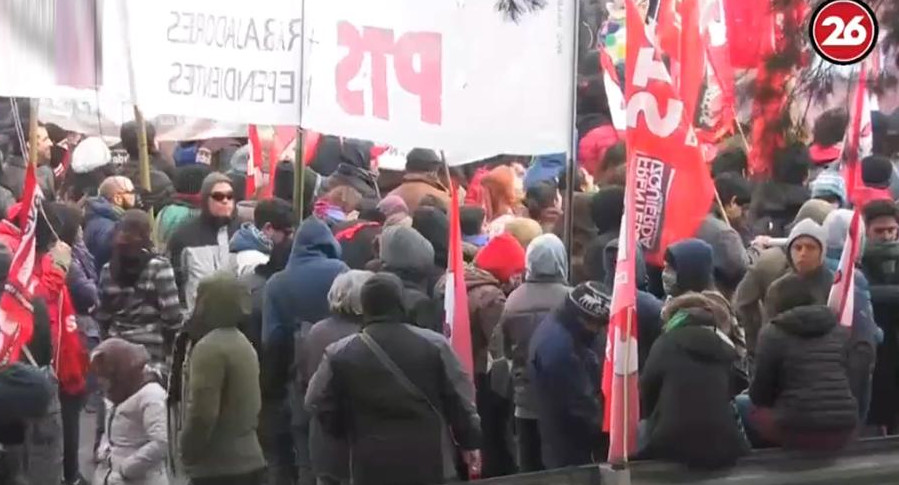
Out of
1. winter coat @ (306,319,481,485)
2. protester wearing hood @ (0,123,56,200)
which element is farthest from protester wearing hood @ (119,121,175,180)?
winter coat @ (306,319,481,485)

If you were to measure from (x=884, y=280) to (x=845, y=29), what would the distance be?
1634 millimetres

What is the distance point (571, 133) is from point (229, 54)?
6.83 feet

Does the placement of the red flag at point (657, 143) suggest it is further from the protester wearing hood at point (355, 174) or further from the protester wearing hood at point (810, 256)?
the protester wearing hood at point (355, 174)

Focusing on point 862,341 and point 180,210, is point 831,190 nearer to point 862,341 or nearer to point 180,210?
point 862,341

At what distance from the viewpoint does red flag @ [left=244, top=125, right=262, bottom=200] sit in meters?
12.9

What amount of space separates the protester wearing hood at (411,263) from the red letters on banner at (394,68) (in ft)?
2.39

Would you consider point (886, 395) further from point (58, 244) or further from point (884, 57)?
point (58, 244)

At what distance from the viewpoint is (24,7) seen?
8.95 metres

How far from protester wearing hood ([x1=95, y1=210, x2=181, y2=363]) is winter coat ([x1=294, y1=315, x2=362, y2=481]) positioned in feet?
4.15

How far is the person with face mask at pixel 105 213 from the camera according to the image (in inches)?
398

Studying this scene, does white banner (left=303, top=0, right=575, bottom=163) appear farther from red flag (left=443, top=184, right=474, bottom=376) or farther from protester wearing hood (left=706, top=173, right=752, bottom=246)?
protester wearing hood (left=706, top=173, right=752, bottom=246)

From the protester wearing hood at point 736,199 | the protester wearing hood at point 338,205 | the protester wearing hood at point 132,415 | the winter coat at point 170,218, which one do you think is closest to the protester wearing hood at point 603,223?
the protester wearing hood at point 736,199

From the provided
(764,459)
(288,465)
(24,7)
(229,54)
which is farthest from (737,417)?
(24,7)

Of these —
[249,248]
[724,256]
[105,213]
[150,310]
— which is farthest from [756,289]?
[105,213]
